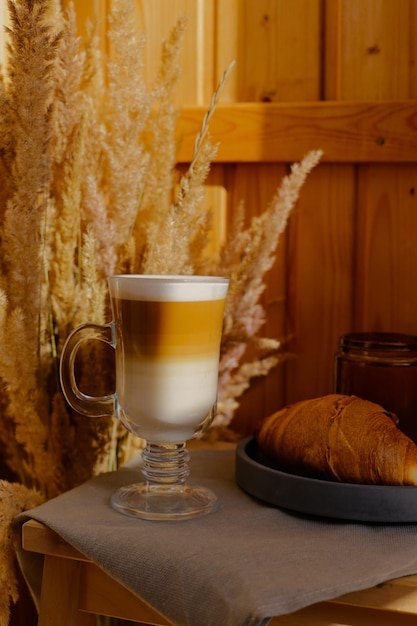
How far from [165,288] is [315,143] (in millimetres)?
603

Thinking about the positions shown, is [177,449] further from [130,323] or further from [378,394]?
[378,394]

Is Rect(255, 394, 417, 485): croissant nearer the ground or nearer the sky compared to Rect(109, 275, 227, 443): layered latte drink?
nearer the ground

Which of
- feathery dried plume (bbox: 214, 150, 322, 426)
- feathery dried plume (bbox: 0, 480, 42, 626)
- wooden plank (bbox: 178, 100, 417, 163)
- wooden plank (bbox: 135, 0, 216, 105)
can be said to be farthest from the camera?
wooden plank (bbox: 135, 0, 216, 105)

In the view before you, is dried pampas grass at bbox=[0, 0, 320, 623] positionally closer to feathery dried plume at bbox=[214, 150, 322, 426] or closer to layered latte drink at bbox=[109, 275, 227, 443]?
feathery dried plume at bbox=[214, 150, 322, 426]

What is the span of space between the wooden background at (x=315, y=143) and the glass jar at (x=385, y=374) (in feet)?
0.94

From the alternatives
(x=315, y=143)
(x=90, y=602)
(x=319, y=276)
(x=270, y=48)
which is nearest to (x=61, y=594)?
(x=90, y=602)

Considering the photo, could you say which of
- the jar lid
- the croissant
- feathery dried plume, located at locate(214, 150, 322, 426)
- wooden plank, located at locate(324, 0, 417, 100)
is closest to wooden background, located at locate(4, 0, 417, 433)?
wooden plank, located at locate(324, 0, 417, 100)

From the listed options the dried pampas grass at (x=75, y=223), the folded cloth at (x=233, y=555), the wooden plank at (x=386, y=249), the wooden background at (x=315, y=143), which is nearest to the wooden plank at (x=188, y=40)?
the wooden background at (x=315, y=143)

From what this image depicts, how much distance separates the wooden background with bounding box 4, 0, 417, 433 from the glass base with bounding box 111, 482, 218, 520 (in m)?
0.50

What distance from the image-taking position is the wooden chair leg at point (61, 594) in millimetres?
819

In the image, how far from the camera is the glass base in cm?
84

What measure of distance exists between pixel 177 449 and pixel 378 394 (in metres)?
0.32

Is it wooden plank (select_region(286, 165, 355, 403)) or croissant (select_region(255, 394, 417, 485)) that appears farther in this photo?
wooden plank (select_region(286, 165, 355, 403))

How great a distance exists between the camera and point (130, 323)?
859mm
